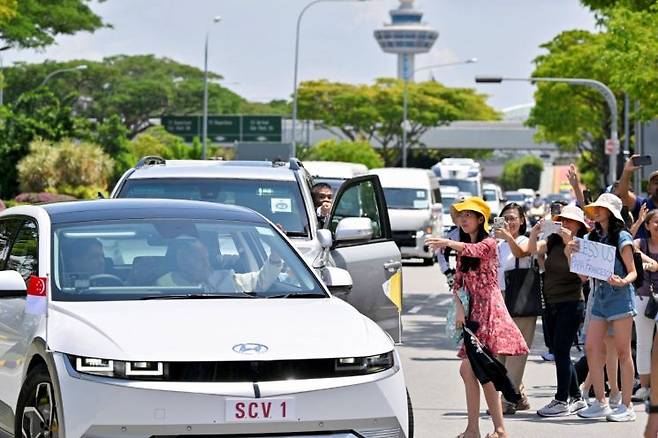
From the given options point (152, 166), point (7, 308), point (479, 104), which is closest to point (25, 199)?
point (152, 166)

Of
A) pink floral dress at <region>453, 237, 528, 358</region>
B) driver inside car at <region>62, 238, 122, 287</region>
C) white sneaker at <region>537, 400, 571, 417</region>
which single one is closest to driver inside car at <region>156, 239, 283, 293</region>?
driver inside car at <region>62, 238, 122, 287</region>

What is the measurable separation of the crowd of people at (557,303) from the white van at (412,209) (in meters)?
21.6

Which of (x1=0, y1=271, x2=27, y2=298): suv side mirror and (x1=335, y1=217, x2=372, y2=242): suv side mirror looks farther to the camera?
(x1=335, y1=217, x2=372, y2=242): suv side mirror

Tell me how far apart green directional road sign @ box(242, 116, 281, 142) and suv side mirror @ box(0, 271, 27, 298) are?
299 feet

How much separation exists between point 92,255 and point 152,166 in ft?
18.0

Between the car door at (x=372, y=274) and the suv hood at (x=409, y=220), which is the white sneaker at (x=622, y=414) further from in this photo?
the suv hood at (x=409, y=220)

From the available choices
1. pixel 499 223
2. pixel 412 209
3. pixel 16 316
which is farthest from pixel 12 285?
pixel 412 209

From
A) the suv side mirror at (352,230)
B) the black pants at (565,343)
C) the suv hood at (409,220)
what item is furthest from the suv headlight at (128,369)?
the suv hood at (409,220)

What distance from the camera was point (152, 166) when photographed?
14008mm

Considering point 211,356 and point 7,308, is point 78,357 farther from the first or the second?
point 7,308

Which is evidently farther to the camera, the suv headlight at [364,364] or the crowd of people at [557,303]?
the crowd of people at [557,303]

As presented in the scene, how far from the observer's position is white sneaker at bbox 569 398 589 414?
39.8ft

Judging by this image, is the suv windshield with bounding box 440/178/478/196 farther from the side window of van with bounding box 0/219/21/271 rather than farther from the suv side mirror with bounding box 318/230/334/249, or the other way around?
the side window of van with bounding box 0/219/21/271

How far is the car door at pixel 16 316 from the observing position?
8.22 metres
